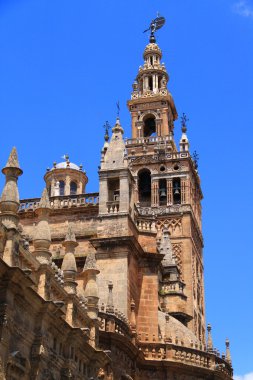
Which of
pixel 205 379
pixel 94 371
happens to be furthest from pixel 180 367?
pixel 94 371

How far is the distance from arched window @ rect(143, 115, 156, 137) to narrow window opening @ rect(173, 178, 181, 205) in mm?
8630

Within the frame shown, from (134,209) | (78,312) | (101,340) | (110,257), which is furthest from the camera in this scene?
(134,209)

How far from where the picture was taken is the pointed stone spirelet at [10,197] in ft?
63.8

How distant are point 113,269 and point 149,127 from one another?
39.0 m

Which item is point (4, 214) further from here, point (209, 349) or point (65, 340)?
point (209, 349)

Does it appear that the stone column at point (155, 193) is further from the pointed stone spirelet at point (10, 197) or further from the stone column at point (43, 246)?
the pointed stone spirelet at point (10, 197)

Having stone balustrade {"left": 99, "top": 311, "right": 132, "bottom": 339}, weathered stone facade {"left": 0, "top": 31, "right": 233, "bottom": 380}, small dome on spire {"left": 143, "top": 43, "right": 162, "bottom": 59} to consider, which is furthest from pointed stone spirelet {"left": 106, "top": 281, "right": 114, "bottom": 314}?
small dome on spire {"left": 143, "top": 43, "right": 162, "bottom": 59}

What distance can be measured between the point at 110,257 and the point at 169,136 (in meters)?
34.3

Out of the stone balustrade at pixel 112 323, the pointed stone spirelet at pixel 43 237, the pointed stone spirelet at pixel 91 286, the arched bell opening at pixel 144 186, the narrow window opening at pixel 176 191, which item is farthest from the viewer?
the arched bell opening at pixel 144 186

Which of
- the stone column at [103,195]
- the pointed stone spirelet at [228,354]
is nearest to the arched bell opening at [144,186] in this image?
the pointed stone spirelet at [228,354]

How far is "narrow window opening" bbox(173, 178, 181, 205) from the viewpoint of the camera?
6269cm

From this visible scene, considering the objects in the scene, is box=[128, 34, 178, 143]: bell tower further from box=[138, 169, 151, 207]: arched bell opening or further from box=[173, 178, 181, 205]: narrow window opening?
box=[173, 178, 181, 205]: narrow window opening

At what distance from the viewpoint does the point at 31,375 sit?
19.5 metres

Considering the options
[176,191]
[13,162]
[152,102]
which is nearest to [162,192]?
[176,191]
